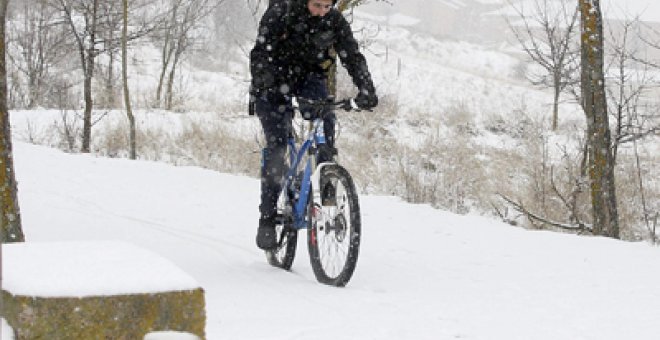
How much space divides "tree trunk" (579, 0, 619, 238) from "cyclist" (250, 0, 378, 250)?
4.82m

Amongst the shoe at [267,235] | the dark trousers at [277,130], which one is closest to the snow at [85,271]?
the dark trousers at [277,130]

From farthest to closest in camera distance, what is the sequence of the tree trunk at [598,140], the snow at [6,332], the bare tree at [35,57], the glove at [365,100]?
the bare tree at [35,57] → the tree trunk at [598,140] → the glove at [365,100] → the snow at [6,332]

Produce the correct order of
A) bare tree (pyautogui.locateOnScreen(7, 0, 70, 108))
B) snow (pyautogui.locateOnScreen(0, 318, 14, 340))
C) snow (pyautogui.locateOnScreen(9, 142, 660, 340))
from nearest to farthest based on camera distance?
snow (pyautogui.locateOnScreen(0, 318, 14, 340)) < snow (pyautogui.locateOnScreen(9, 142, 660, 340)) < bare tree (pyautogui.locateOnScreen(7, 0, 70, 108))

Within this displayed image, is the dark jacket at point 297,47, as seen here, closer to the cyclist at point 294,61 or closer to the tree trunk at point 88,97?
the cyclist at point 294,61

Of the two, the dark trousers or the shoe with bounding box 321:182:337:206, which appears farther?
the dark trousers

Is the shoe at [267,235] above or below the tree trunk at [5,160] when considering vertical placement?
below

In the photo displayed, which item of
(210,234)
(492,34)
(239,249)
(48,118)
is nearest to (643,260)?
(239,249)

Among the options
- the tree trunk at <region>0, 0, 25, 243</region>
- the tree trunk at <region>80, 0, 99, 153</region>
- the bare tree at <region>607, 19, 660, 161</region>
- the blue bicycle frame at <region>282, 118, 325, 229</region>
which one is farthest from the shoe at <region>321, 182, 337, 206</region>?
the tree trunk at <region>80, 0, 99, 153</region>

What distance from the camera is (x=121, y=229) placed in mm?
6457

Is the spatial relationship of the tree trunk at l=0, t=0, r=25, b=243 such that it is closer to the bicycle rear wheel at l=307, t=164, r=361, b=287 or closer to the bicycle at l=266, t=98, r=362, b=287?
the bicycle at l=266, t=98, r=362, b=287

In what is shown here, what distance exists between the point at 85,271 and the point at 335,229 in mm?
2286

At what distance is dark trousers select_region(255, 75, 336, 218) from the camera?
4.60 meters

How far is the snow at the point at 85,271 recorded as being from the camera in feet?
6.64

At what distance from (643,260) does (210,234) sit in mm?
3452
